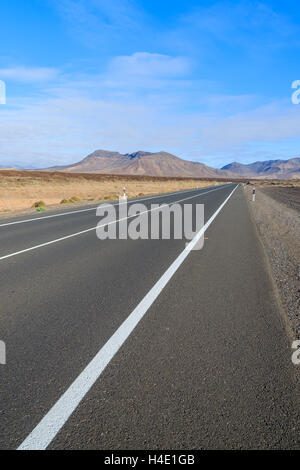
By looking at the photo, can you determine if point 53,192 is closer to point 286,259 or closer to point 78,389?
point 286,259

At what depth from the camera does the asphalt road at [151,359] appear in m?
2.34

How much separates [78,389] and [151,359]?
770mm

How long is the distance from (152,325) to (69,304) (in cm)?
132

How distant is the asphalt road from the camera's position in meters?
2.34

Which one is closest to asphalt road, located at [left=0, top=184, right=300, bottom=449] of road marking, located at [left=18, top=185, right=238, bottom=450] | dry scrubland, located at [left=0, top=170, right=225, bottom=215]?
road marking, located at [left=18, top=185, right=238, bottom=450]

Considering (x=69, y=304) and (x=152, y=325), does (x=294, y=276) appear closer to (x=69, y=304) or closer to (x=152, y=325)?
(x=152, y=325)

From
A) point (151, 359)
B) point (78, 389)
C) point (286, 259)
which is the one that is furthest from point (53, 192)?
point (78, 389)

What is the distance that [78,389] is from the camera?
2762 mm

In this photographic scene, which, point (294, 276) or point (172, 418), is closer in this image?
point (172, 418)

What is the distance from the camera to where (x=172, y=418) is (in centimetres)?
244

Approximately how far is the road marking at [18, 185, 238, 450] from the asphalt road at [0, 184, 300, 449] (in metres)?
Result: 0.03
